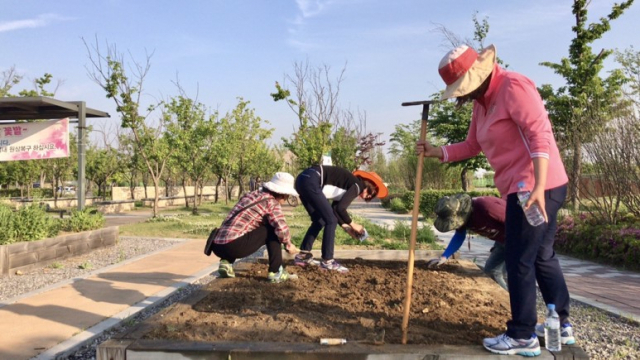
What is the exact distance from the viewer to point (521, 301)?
7.53 feet

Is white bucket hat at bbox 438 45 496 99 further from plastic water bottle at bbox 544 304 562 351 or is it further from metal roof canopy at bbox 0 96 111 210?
metal roof canopy at bbox 0 96 111 210

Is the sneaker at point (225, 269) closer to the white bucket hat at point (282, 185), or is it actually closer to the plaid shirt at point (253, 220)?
the plaid shirt at point (253, 220)

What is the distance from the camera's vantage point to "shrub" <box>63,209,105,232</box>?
8.58m

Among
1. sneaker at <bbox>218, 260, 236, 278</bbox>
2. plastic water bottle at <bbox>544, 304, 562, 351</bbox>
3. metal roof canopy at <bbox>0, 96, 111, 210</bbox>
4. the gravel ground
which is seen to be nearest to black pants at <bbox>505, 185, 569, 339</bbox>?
plastic water bottle at <bbox>544, 304, 562, 351</bbox>

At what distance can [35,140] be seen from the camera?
387 inches

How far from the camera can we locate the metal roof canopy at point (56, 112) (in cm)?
889

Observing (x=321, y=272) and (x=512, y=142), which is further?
(x=321, y=272)

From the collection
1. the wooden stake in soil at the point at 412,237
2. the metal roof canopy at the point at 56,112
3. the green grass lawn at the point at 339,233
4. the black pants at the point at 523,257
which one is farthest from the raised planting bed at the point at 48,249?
the black pants at the point at 523,257

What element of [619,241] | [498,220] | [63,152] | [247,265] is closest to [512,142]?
[498,220]

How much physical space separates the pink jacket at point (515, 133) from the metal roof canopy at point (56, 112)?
8577 mm

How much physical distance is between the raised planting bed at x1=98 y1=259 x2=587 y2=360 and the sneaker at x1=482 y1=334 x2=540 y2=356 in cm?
4

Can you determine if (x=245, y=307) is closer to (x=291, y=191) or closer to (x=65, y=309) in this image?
(x=291, y=191)

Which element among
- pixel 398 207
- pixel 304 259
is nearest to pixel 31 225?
pixel 304 259

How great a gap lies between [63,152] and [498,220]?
9.21 metres
